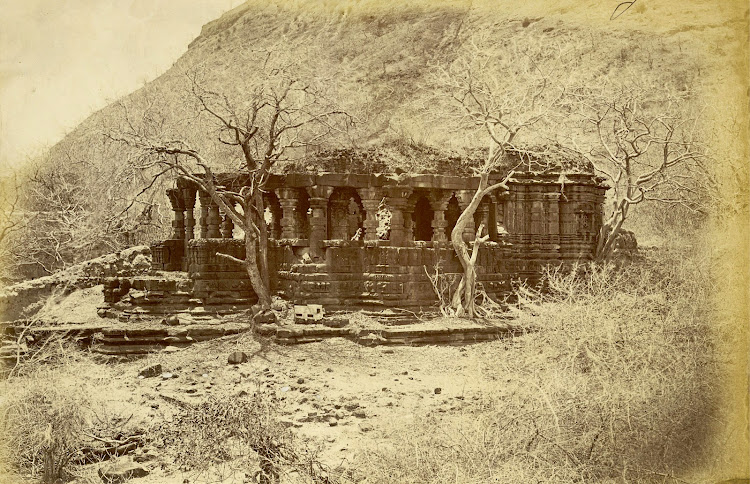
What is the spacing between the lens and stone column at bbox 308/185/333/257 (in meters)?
15.1

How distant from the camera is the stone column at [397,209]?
49.6 feet

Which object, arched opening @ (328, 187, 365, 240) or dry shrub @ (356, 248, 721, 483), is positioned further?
arched opening @ (328, 187, 365, 240)

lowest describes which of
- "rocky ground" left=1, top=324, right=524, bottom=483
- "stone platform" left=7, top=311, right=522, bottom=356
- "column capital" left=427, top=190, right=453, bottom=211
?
"rocky ground" left=1, top=324, right=524, bottom=483

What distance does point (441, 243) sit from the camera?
15.3m

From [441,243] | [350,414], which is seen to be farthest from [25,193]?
[350,414]

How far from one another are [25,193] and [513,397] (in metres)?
22.7

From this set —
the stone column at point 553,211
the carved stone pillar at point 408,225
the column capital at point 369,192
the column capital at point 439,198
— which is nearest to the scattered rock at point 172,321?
the column capital at point 369,192

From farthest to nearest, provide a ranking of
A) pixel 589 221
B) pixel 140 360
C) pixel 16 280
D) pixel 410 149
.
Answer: pixel 16 280 < pixel 589 221 < pixel 410 149 < pixel 140 360

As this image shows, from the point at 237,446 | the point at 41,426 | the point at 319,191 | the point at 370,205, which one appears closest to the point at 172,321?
the point at 319,191

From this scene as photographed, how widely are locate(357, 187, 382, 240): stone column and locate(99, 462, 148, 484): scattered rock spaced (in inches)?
334

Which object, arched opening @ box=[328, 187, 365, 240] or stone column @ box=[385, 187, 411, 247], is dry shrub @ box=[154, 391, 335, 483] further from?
arched opening @ box=[328, 187, 365, 240]

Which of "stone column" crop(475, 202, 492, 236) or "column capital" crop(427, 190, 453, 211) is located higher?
"column capital" crop(427, 190, 453, 211)

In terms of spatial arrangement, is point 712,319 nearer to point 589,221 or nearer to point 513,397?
point 513,397

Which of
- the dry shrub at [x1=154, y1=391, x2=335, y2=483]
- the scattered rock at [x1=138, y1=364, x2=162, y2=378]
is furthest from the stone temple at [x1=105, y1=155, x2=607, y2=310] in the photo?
the dry shrub at [x1=154, y1=391, x2=335, y2=483]
